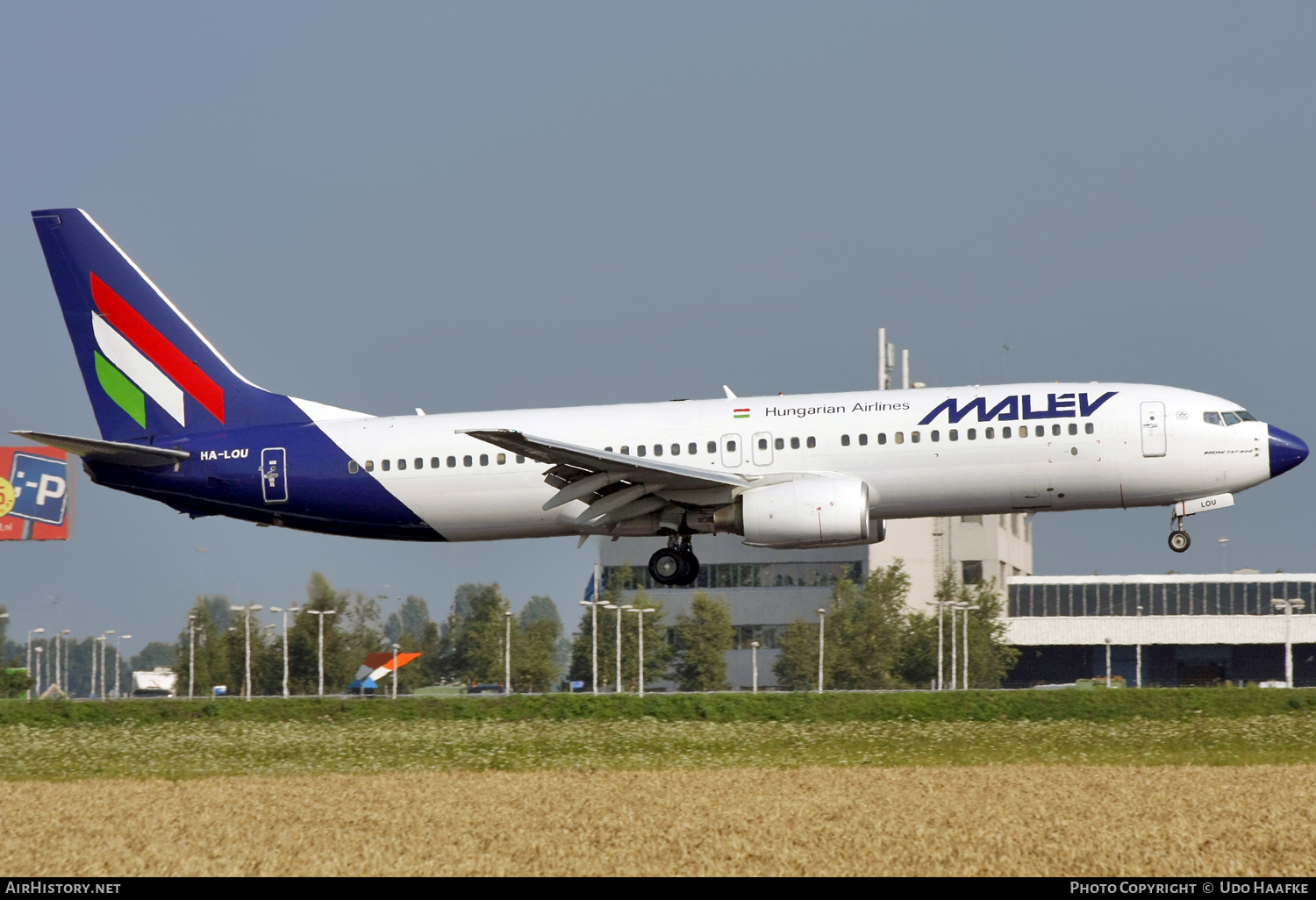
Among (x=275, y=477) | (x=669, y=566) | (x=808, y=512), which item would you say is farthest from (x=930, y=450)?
(x=275, y=477)

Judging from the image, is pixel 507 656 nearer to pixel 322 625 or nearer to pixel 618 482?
pixel 322 625

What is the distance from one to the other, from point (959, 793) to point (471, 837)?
7.88m

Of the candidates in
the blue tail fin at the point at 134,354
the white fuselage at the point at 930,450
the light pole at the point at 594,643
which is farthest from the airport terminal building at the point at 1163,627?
the blue tail fin at the point at 134,354

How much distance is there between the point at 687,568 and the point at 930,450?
6305mm

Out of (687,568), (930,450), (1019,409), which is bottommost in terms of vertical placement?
(687,568)

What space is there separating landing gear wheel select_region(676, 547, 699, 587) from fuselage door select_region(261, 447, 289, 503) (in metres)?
9.36

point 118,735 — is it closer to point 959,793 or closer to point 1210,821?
point 959,793

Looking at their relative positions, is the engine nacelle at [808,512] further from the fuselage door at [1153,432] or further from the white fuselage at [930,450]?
the fuselage door at [1153,432]

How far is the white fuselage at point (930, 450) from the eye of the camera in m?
30.4

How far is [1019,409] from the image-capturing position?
30609mm

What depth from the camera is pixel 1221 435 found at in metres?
30.5

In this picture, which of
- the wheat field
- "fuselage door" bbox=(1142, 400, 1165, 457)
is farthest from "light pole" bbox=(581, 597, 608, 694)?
the wheat field

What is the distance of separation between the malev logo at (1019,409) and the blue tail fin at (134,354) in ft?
49.9
